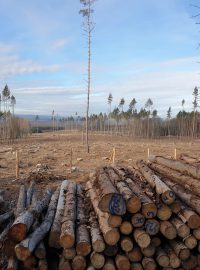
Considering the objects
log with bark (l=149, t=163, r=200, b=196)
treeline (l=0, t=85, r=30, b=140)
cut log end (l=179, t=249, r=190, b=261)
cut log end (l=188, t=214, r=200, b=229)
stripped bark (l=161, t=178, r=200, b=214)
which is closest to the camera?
cut log end (l=179, t=249, r=190, b=261)

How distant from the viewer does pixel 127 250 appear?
19.2 ft

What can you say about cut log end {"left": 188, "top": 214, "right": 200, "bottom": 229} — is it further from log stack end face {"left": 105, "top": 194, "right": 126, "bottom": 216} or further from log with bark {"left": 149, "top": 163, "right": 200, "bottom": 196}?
log stack end face {"left": 105, "top": 194, "right": 126, "bottom": 216}

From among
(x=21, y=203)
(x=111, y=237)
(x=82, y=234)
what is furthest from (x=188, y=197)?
(x=21, y=203)

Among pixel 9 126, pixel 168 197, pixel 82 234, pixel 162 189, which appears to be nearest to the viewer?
pixel 82 234

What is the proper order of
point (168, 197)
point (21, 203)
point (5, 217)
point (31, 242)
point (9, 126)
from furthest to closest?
→ point (9, 126) < point (21, 203) < point (5, 217) < point (168, 197) < point (31, 242)

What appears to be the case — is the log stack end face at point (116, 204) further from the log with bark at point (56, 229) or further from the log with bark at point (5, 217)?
the log with bark at point (5, 217)

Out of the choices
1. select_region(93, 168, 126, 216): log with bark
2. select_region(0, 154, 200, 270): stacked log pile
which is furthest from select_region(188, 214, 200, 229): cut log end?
select_region(93, 168, 126, 216): log with bark

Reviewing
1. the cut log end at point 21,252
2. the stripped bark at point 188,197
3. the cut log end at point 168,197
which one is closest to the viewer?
the cut log end at point 21,252

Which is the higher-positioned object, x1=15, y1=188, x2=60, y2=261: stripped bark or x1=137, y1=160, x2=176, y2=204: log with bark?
x1=137, y1=160, x2=176, y2=204: log with bark

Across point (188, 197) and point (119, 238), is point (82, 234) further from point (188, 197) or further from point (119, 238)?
point (188, 197)

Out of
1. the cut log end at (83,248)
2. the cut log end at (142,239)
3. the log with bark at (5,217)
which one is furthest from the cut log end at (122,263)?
the log with bark at (5,217)

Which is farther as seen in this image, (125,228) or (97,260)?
(125,228)

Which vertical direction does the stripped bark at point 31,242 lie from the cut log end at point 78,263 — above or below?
above

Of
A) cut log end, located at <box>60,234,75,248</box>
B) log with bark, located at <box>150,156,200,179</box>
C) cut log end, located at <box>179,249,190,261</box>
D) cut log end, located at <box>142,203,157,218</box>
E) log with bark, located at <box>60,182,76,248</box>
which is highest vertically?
log with bark, located at <box>150,156,200,179</box>
